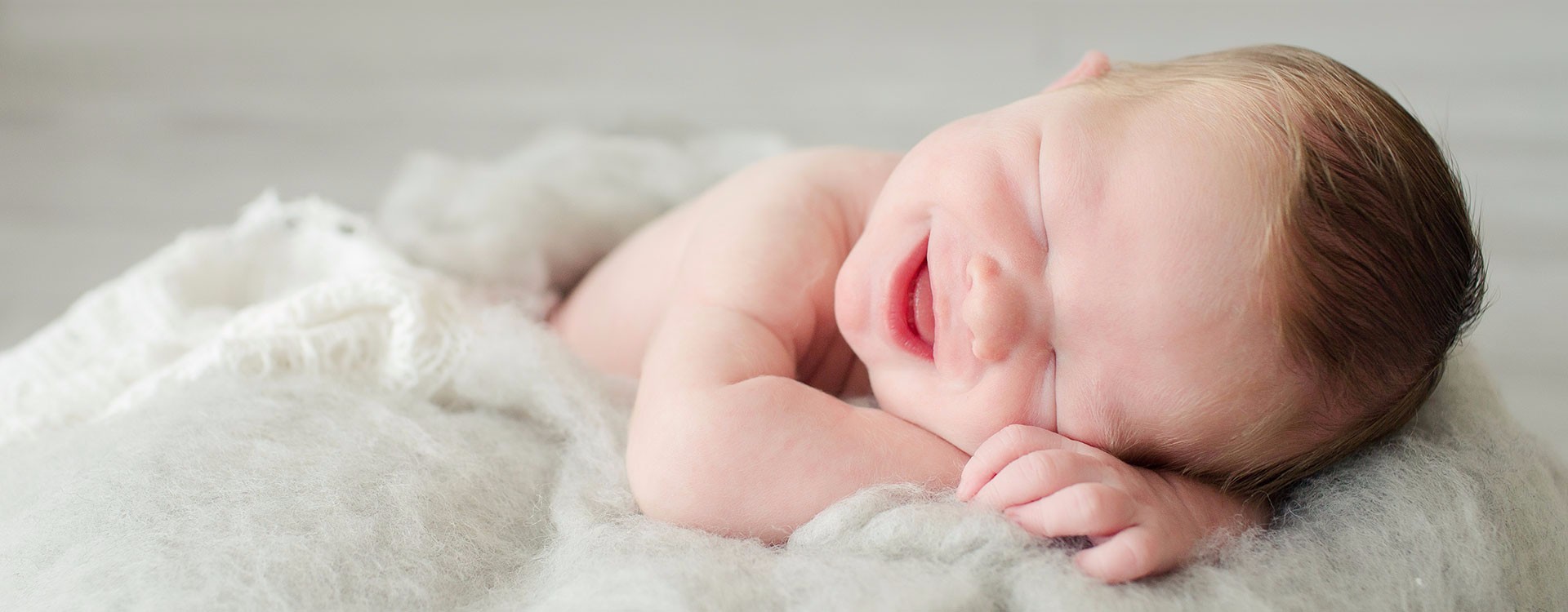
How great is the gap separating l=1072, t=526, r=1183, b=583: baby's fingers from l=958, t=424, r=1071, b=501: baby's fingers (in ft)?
0.29

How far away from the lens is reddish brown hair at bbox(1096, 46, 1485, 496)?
731 mm

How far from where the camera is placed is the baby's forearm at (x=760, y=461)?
81cm

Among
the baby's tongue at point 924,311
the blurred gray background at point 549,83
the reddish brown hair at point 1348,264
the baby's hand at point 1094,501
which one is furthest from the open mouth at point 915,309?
the blurred gray background at point 549,83

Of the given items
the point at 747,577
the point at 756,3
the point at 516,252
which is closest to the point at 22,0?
the point at 756,3

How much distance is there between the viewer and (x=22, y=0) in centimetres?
252

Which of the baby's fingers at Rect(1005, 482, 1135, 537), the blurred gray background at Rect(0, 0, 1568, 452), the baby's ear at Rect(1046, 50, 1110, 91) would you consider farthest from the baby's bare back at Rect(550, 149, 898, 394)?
the blurred gray background at Rect(0, 0, 1568, 452)

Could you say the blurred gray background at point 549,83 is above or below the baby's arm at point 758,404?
above

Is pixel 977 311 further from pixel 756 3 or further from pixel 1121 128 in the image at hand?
pixel 756 3

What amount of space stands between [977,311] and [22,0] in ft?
8.90

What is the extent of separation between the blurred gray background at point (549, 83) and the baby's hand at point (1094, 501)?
1127 mm

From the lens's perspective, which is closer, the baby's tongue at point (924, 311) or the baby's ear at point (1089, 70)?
the baby's tongue at point (924, 311)

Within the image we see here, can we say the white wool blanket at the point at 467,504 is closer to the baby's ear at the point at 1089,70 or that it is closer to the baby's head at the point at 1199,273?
the baby's head at the point at 1199,273

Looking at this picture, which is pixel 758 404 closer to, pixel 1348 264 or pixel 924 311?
pixel 924 311

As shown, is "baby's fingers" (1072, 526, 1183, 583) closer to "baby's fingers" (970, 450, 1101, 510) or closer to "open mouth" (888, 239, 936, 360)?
"baby's fingers" (970, 450, 1101, 510)
